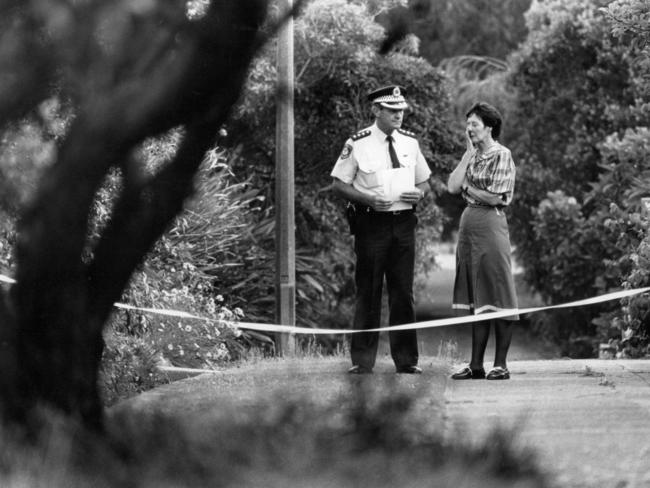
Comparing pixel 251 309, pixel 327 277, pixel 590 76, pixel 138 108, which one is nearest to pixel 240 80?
pixel 138 108

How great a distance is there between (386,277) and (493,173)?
0.95 meters

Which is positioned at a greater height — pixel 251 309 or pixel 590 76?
pixel 590 76

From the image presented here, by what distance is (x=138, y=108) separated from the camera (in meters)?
4.30

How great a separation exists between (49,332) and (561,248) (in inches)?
621

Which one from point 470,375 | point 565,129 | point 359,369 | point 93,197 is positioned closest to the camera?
point 93,197

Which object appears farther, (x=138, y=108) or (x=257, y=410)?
(x=257, y=410)

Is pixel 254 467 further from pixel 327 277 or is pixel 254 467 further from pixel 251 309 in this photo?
pixel 327 277

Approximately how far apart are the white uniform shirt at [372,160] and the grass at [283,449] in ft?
14.9

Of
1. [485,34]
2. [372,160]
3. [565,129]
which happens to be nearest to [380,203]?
[372,160]

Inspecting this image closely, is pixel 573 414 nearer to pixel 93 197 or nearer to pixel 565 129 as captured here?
pixel 93 197

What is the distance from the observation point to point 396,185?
9172 mm

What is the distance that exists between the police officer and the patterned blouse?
1.28ft

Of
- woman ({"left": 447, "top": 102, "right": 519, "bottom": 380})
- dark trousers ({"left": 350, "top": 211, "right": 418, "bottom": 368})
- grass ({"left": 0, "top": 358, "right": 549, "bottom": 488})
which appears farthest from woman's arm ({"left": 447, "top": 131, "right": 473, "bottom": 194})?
grass ({"left": 0, "top": 358, "right": 549, "bottom": 488})

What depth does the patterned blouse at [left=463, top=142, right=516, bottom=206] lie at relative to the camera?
900cm
